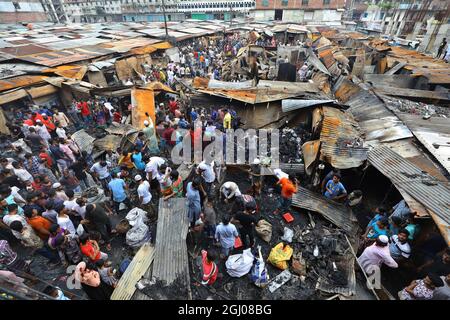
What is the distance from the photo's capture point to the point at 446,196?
464 centimetres

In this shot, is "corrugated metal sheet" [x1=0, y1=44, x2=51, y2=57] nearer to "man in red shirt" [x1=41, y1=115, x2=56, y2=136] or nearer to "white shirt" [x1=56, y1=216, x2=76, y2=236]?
"man in red shirt" [x1=41, y1=115, x2=56, y2=136]

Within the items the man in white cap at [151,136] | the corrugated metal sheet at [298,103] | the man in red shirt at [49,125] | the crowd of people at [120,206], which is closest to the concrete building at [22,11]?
the crowd of people at [120,206]

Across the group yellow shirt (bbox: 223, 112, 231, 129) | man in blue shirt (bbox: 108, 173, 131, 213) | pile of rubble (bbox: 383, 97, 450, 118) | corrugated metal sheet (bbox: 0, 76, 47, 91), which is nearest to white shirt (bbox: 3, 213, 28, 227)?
man in blue shirt (bbox: 108, 173, 131, 213)

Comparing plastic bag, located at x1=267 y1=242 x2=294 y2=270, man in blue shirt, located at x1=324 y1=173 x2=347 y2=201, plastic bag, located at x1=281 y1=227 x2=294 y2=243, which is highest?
man in blue shirt, located at x1=324 y1=173 x2=347 y2=201

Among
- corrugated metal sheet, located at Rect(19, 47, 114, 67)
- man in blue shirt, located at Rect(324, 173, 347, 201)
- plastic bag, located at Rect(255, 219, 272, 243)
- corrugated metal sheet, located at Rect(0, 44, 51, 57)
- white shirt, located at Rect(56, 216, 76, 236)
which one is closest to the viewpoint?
white shirt, located at Rect(56, 216, 76, 236)

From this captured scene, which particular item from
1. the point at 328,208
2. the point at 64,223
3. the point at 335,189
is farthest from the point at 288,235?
the point at 64,223

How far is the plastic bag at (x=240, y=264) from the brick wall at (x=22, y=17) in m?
47.8

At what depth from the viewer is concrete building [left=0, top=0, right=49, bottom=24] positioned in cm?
3204

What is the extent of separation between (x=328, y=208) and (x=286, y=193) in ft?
4.43

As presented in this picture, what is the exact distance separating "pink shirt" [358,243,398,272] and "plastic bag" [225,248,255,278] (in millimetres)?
2303

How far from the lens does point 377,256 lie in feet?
14.3

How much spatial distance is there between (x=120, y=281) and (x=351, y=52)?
22.5 meters
